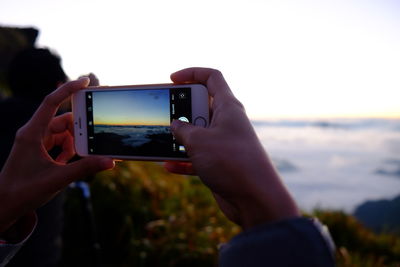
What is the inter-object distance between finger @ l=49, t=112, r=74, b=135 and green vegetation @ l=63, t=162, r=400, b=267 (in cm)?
223

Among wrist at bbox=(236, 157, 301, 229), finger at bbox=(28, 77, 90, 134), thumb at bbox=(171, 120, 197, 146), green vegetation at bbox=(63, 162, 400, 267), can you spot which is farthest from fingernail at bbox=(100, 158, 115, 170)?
green vegetation at bbox=(63, 162, 400, 267)

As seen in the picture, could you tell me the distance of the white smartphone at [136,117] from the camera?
1729 millimetres

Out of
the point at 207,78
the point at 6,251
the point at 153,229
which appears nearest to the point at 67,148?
the point at 6,251

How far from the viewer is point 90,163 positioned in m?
1.56

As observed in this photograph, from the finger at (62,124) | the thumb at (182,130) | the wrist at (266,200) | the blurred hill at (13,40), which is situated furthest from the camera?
the blurred hill at (13,40)

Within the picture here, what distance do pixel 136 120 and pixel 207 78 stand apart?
511mm

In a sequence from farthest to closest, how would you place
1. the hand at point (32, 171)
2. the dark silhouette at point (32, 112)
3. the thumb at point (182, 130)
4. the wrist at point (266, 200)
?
the dark silhouette at point (32, 112), the hand at point (32, 171), the thumb at point (182, 130), the wrist at point (266, 200)

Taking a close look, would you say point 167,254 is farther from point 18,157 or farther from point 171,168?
point 18,157

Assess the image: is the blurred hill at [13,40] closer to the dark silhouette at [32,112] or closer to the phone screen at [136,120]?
the dark silhouette at [32,112]

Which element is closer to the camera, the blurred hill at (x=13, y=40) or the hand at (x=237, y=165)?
the hand at (x=237, y=165)

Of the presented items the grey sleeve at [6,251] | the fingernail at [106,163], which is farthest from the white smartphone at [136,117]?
the grey sleeve at [6,251]

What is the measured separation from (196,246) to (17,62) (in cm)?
305

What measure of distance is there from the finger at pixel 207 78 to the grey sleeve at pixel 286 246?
2.32ft

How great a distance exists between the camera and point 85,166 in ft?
5.05
